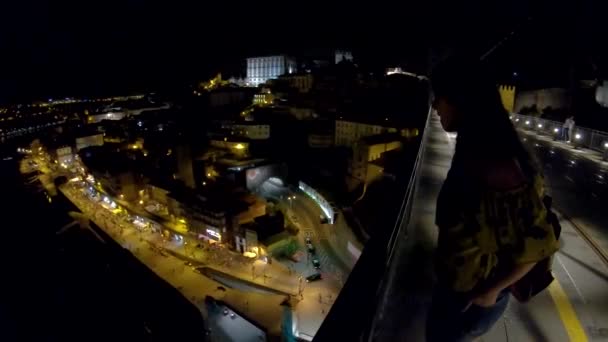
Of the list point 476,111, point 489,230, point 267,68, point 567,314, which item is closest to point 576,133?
point 567,314

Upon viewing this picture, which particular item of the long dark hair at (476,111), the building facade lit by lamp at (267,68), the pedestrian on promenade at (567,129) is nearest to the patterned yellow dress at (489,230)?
the long dark hair at (476,111)

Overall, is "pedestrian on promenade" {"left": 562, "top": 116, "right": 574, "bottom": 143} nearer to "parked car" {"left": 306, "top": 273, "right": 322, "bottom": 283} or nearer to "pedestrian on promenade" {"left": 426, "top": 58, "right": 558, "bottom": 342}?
"parked car" {"left": 306, "top": 273, "right": 322, "bottom": 283}

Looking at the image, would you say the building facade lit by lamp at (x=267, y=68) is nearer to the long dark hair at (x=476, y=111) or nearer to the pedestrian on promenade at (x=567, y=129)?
the pedestrian on promenade at (x=567, y=129)

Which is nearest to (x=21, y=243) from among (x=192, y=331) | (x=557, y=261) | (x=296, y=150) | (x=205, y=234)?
(x=205, y=234)

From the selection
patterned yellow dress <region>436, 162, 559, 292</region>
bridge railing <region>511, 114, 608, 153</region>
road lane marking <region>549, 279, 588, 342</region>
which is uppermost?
patterned yellow dress <region>436, 162, 559, 292</region>

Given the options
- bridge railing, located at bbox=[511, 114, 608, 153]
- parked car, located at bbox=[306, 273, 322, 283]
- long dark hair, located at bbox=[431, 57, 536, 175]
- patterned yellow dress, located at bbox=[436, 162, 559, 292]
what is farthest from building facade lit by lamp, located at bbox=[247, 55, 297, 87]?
patterned yellow dress, located at bbox=[436, 162, 559, 292]

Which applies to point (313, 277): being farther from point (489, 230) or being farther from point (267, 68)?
point (267, 68)
